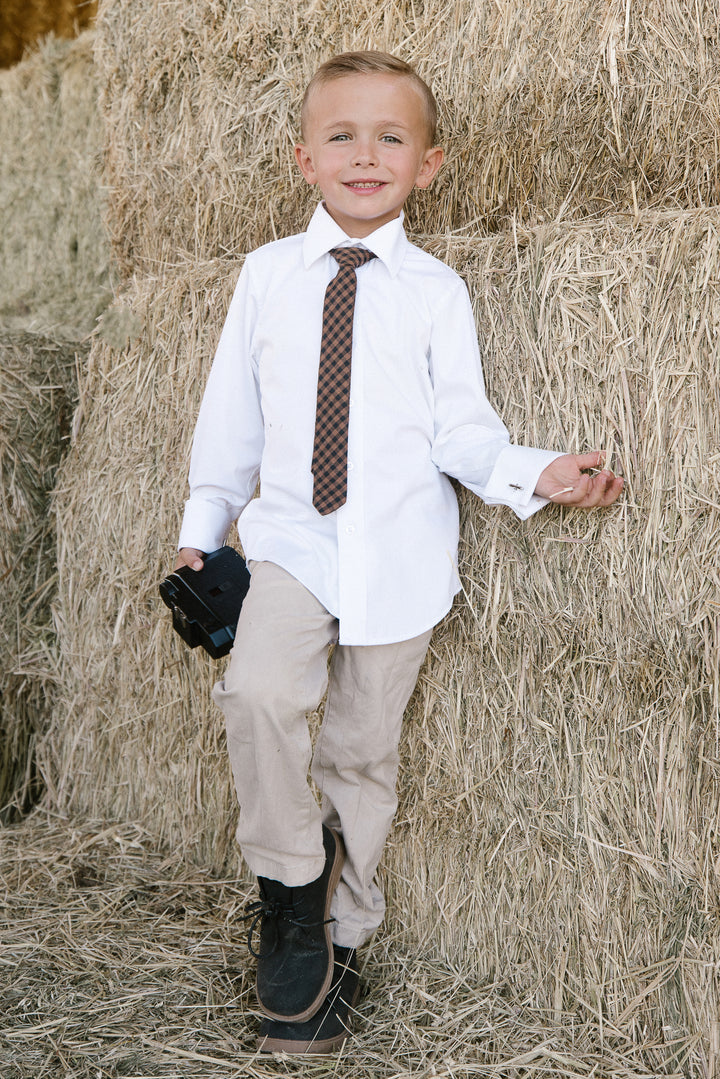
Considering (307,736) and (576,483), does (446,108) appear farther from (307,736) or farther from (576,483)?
(307,736)

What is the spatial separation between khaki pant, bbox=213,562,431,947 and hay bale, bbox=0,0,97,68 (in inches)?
92.7

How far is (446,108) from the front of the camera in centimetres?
163

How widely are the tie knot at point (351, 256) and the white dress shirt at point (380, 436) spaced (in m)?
0.01

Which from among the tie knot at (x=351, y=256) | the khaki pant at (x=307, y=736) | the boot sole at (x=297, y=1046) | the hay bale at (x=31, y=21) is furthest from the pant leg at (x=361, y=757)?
the hay bale at (x=31, y=21)

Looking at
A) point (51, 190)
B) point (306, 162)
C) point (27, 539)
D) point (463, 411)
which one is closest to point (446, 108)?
point (306, 162)

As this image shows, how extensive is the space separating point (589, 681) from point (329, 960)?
1.78 ft

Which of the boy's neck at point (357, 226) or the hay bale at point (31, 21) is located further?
the hay bale at point (31, 21)

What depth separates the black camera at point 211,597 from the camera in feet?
5.07

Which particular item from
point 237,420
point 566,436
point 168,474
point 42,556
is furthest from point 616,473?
point 42,556

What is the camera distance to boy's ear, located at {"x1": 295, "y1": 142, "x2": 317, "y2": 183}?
5.10 feet

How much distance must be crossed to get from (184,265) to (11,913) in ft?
3.98

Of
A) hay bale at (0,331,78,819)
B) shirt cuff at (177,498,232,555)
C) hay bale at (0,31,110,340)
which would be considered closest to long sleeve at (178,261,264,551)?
shirt cuff at (177,498,232,555)

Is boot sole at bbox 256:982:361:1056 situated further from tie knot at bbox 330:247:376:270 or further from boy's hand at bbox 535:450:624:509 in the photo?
tie knot at bbox 330:247:376:270

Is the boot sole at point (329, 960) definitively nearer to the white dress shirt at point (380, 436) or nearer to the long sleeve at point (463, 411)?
the white dress shirt at point (380, 436)
